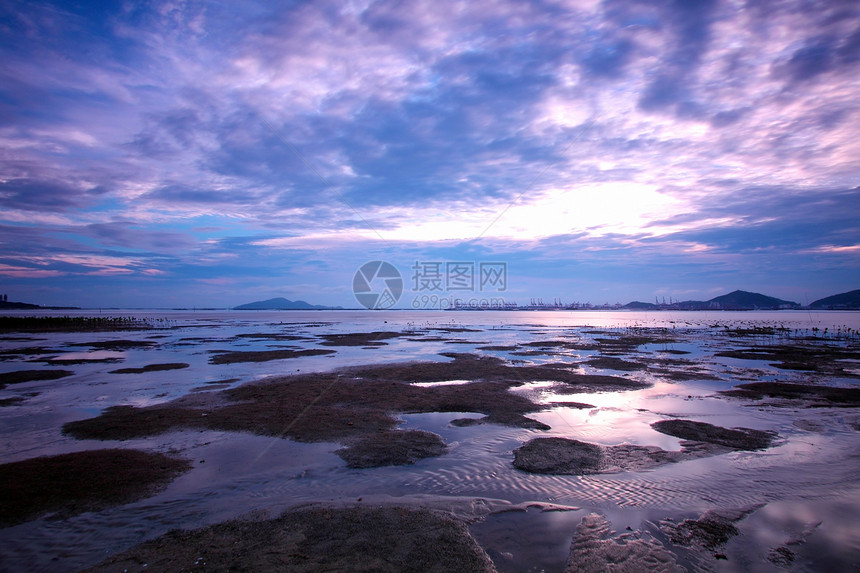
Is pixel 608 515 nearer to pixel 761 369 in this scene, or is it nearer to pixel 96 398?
pixel 96 398

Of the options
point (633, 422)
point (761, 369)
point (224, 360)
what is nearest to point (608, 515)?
point (633, 422)

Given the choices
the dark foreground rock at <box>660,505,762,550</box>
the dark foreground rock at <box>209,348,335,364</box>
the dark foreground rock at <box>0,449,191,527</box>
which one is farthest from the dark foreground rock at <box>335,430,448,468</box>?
the dark foreground rock at <box>209,348,335,364</box>

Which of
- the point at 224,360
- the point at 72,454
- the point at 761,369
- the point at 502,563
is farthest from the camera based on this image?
the point at 224,360

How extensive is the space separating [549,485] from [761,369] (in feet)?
81.5

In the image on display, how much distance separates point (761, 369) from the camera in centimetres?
2583

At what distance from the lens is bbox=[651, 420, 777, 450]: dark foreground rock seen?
11.4 meters

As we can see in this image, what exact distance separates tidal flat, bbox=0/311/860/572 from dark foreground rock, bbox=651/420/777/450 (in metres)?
0.09

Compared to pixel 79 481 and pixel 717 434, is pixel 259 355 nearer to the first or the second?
pixel 79 481

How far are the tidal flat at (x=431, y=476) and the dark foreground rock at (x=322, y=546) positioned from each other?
33 millimetres

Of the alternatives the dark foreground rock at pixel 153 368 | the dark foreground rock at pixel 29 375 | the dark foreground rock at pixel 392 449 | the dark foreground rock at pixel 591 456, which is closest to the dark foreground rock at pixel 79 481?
the dark foreground rock at pixel 392 449

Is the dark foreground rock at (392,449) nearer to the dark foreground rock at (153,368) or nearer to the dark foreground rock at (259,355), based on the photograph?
the dark foreground rock at (153,368)

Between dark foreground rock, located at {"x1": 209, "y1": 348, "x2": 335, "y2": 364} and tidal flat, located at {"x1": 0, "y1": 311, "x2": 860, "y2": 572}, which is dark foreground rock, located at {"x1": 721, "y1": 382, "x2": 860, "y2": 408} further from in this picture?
dark foreground rock, located at {"x1": 209, "y1": 348, "x2": 335, "y2": 364}

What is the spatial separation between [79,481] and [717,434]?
16.3 meters

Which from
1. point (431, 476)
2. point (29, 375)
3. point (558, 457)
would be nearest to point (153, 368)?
point (29, 375)
